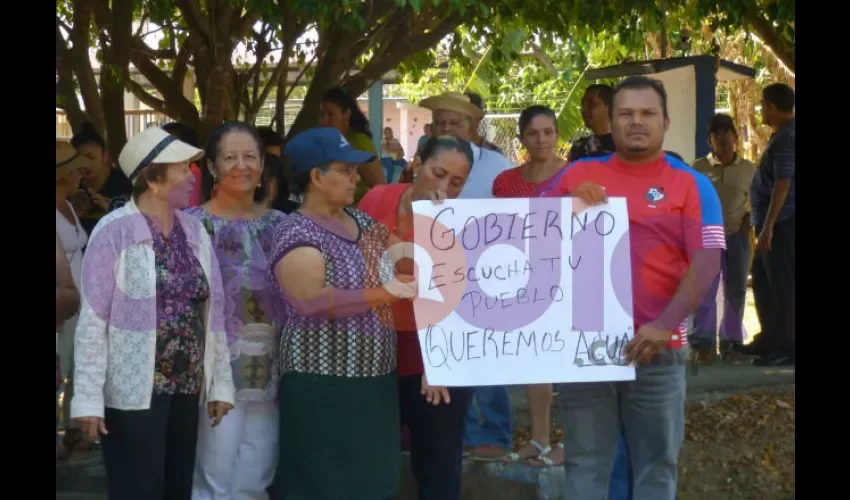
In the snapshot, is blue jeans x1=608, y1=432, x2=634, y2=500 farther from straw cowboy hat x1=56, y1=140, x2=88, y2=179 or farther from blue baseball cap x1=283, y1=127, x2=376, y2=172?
straw cowboy hat x1=56, y1=140, x2=88, y2=179

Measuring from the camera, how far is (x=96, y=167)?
258 inches

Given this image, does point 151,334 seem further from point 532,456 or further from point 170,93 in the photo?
point 170,93

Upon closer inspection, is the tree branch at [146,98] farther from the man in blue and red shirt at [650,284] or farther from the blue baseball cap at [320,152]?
the man in blue and red shirt at [650,284]

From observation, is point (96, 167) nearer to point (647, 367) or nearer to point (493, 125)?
point (647, 367)

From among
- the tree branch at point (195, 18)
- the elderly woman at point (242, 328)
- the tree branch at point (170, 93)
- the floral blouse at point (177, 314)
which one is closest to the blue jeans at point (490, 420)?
the elderly woman at point (242, 328)

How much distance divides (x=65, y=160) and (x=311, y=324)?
86.7 inches

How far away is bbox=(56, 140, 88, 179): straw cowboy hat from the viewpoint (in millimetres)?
5641

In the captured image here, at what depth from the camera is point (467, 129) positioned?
5.88 m

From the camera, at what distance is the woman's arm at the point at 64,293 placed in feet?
14.4

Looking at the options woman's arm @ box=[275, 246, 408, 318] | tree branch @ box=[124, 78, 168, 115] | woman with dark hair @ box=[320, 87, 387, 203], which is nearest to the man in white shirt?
woman with dark hair @ box=[320, 87, 387, 203]

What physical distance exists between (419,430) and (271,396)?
59 centimetres

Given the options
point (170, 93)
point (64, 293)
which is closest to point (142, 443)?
point (64, 293)

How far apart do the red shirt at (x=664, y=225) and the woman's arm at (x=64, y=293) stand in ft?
6.86
